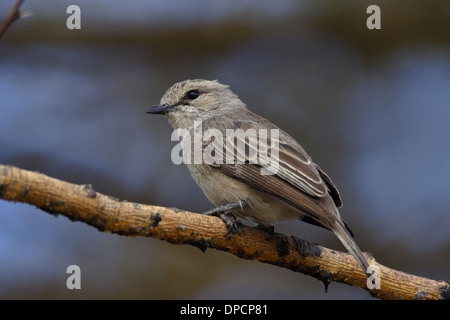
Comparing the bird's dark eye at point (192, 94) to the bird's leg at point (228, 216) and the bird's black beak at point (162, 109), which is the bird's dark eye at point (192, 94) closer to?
the bird's black beak at point (162, 109)

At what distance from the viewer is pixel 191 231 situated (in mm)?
4152

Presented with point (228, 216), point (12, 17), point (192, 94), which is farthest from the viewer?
point (192, 94)

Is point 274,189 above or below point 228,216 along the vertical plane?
above

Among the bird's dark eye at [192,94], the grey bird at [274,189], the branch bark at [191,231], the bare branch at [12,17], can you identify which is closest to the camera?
the bare branch at [12,17]

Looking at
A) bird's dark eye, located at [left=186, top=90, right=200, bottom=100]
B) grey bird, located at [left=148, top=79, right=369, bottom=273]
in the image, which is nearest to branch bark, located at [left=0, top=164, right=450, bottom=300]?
grey bird, located at [left=148, top=79, right=369, bottom=273]

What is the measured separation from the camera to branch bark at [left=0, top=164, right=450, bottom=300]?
338 cm

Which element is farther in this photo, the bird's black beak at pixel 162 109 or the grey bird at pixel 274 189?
the bird's black beak at pixel 162 109

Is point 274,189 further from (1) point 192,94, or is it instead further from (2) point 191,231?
(1) point 192,94

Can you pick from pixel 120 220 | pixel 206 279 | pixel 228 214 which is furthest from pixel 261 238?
pixel 206 279

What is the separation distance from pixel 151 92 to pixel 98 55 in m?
0.93

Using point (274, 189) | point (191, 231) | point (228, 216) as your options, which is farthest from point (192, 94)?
point (191, 231)

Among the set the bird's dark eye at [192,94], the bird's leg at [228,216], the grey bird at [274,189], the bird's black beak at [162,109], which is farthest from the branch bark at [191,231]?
the bird's dark eye at [192,94]

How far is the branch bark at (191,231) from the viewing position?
3.38 metres

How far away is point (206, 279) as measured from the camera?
7.55 metres
